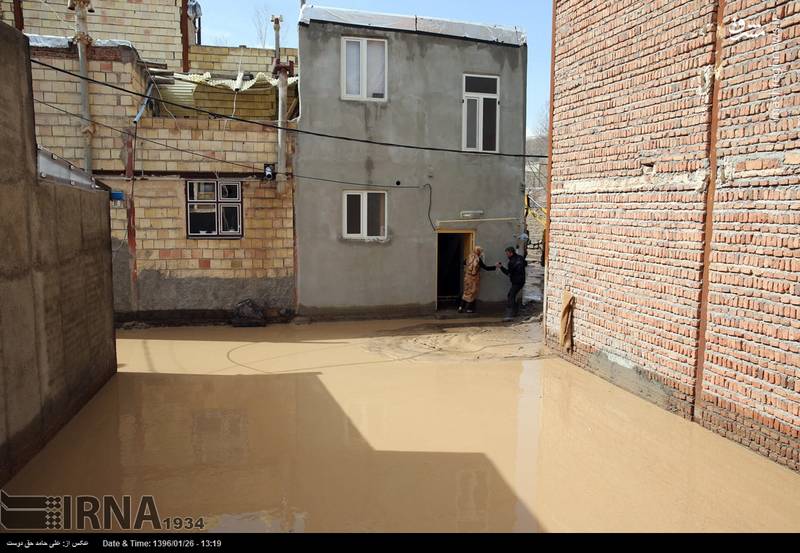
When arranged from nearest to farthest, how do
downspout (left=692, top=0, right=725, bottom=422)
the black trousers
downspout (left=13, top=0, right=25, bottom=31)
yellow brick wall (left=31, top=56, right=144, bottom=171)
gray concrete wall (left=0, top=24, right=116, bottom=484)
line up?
gray concrete wall (left=0, top=24, right=116, bottom=484) < downspout (left=692, top=0, right=725, bottom=422) < yellow brick wall (left=31, top=56, right=144, bottom=171) < the black trousers < downspout (left=13, top=0, right=25, bottom=31)

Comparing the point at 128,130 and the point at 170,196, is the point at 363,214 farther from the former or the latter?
the point at 128,130

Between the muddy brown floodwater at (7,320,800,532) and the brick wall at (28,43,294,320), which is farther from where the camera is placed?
the brick wall at (28,43,294,320)

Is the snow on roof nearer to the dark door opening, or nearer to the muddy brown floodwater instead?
the dark door opening

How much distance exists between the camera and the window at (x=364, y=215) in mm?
13016

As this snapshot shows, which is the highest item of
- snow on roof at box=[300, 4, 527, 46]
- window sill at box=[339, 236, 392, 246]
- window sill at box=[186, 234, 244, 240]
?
snow on roof at box=[300, 4, 527, 46]

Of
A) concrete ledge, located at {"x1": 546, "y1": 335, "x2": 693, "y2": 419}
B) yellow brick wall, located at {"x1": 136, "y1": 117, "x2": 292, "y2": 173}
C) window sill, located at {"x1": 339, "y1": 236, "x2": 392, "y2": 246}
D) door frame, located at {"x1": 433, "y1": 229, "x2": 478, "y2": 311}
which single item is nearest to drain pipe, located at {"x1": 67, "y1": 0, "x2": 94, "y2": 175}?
yellow brick wall, located at {"x1": 136, "y1": 117, "x2": 292, "y2": 173}

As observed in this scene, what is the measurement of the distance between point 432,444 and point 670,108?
4825mm

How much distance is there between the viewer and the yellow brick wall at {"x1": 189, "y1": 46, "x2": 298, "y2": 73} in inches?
695

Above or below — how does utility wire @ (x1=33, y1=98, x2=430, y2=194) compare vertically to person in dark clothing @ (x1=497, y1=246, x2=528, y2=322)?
above

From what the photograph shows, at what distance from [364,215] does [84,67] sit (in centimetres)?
616

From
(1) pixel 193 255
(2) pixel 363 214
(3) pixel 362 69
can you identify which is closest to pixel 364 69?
(3) pixel 362 69

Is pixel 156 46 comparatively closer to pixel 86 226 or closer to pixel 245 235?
pixel 245 235

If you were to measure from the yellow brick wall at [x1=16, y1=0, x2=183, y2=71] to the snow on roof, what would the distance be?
6.52 m

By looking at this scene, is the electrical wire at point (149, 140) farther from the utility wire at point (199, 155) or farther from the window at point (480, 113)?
the window at point (480, 113)
